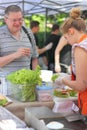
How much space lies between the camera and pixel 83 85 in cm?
239

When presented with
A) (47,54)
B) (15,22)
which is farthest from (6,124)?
(47,54)

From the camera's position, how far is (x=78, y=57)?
7.72 ft

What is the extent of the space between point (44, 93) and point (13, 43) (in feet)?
2.67

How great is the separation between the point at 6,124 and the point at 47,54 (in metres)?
5.71

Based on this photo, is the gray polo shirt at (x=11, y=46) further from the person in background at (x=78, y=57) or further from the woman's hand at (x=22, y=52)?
the person in background at (x=78, y=57)

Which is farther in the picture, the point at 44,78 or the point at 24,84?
the point at 44,78

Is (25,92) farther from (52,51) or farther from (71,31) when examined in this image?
(52,51)

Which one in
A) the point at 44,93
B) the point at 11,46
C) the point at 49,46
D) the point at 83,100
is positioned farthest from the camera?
the point at 49,46

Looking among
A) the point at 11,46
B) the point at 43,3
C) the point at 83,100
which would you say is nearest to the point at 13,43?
the point at 11,46

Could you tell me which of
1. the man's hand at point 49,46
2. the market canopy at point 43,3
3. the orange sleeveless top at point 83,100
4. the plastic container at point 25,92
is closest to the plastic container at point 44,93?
the plastic container at point 25,92

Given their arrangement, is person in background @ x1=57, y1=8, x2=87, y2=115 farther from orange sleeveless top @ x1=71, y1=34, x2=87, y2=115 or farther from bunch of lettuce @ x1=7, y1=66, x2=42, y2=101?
bunch of lettuce @ x1=7, y1=66, x2=42, y2=101

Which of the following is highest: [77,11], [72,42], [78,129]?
[77,11]

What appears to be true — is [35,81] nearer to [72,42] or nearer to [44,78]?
[44,78]

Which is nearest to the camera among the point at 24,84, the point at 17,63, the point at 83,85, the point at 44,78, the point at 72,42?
the point at 83,85
